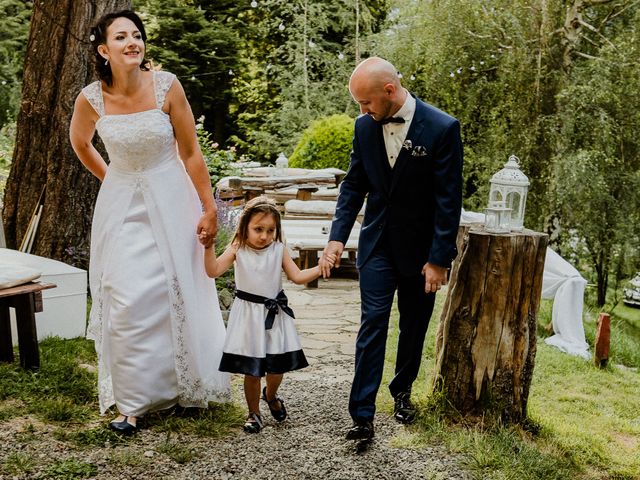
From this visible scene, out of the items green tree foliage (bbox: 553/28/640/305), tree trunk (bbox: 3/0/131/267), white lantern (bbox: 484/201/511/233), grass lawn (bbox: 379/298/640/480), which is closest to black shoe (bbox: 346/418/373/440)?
grass lawn (bbox: 379/298/640/480)

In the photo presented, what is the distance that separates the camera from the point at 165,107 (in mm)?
3836

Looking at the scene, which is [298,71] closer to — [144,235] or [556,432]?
[144,235]

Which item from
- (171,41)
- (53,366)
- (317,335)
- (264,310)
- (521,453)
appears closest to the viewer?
(521,453)

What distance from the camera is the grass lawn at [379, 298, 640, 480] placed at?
3.50 metres

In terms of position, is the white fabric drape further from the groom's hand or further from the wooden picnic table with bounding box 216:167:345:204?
the groom's hand

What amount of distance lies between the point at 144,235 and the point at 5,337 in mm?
1497

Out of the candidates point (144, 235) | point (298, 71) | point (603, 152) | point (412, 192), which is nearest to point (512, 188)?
point (412, 192)

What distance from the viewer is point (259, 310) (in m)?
3.80

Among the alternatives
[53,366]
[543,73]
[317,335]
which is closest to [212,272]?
[53,366]

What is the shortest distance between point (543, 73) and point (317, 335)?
21.9 ft

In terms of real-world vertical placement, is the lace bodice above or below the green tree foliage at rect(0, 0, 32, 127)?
below

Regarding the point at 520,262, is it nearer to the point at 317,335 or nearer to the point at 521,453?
the point at 521,453

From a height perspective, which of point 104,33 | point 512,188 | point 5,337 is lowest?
point 5,337

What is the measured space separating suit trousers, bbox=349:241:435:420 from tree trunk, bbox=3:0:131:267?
323 cm
